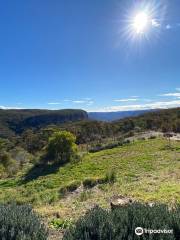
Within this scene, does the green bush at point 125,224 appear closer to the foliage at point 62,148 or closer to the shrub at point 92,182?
the shrub at point 92,182

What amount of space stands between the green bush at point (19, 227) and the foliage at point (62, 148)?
2668cm

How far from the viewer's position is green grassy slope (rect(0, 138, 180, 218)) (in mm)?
12806

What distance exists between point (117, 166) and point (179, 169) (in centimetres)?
709


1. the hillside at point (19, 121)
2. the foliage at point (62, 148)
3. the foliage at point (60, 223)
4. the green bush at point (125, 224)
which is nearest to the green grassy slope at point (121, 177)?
the foliage at point (60, 223)

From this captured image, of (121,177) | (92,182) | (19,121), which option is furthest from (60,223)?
(19,121)

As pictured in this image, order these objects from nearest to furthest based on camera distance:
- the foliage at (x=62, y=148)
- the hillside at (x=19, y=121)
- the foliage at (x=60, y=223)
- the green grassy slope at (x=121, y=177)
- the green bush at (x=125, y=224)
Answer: the green bush at (x=125, y=224), the foliage at (x=60, y=223), the green grassy slope at (x=121, y=177), the foliage at (x=62, y=148), the hillside at (x=19, y=121)

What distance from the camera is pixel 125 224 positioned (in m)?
5.30

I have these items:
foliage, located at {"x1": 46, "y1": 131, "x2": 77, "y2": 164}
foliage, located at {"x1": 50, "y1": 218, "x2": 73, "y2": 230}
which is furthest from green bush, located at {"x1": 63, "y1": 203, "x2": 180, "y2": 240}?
foliage, located at {"x1": 46, "y1": 131, "x2": 77, "y2": 164}

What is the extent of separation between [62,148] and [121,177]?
1525 cm

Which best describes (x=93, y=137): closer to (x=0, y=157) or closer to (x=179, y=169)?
(x=0, y=157)

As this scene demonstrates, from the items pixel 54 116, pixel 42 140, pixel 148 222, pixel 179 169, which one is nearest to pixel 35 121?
pixel 54 116

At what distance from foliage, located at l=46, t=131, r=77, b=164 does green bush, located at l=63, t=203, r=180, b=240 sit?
27.1 metres

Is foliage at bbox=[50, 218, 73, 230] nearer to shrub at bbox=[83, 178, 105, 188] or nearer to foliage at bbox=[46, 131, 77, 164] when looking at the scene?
shrub at bbox=[83, 178, 105, 188]

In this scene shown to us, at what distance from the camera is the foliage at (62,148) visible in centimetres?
3294
